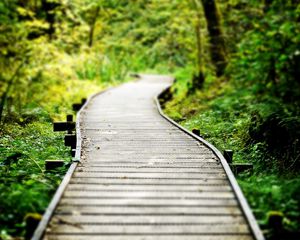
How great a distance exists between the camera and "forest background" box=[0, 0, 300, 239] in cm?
664

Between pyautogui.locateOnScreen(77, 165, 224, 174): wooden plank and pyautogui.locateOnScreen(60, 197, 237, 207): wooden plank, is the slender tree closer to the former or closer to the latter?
pyautogui.locateOnScreen(77, 165, 224, 174): wooden plank

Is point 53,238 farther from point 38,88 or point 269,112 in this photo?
point 38,88

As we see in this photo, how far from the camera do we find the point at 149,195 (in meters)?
6.74

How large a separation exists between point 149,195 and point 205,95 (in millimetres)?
12832

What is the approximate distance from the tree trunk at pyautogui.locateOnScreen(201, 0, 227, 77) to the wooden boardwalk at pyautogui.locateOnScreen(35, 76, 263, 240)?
1065 cm

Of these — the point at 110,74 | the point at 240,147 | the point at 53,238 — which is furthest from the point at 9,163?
the point at 110,74

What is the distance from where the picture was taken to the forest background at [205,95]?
21.8ft

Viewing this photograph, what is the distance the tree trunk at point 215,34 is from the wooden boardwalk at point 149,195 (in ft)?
35.0

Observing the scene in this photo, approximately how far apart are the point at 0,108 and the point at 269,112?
22.8ft

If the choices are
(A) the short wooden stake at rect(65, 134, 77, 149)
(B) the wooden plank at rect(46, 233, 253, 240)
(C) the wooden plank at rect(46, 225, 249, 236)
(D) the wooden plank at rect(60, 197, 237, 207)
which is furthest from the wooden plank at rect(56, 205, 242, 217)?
(A) the short wooden stake at rect(65, 134, 77, 149)

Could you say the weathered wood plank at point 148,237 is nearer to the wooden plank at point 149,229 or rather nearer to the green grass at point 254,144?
the wooden plank at point 149,229

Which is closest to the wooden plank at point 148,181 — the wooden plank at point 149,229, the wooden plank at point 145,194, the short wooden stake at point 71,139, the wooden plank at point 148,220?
the wooden plank at point 145,194

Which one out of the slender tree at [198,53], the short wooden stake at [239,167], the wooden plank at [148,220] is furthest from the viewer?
the slender tree at [198,53]

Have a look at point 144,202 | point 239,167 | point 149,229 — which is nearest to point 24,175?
point 144,202
